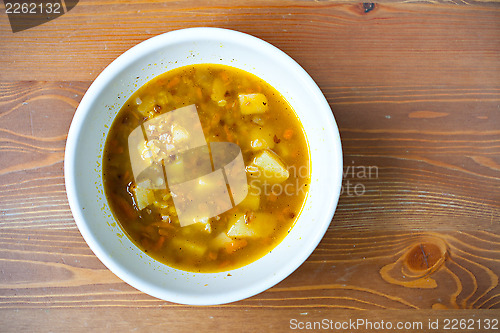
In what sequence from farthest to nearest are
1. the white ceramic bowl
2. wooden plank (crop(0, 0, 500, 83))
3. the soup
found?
1. wooden plank (crop(0, 0, 500, 83))
2. the soup
3. the white ceramic bowl

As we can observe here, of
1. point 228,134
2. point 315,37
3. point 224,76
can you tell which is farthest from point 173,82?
point 315,37

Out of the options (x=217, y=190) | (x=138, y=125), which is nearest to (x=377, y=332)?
(x=217, y=190)

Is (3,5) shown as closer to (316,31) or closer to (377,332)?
(316,31)

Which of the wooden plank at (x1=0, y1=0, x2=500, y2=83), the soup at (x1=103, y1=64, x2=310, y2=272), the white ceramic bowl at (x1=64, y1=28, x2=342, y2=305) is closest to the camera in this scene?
the white ceramic bowl at (x1=64, y1=28, x2=342, y2=305)

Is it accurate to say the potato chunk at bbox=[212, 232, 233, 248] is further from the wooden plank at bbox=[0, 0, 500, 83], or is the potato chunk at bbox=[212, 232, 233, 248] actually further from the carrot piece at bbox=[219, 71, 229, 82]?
the wooden plank at bbox=[0, 0, 500, 83]

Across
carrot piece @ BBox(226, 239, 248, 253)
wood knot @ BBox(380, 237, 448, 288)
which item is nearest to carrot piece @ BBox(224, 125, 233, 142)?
carrot piece @ BBox(226, 239, 248, 253)

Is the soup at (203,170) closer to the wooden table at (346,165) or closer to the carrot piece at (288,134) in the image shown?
the carrot piece at (288,134)

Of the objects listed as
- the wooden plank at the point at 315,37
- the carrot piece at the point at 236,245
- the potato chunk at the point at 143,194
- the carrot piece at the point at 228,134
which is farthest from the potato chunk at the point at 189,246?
the wooden plank at the point at 315,37
